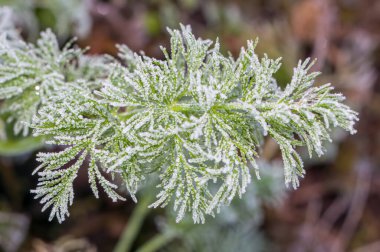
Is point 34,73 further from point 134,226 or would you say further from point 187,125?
point 134,226

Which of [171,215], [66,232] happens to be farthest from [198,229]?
[66,232]

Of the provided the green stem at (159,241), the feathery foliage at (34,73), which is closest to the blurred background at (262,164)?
the green stem at (159,241)

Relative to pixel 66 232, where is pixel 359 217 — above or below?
above

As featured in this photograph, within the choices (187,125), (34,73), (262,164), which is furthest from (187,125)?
(262,164)

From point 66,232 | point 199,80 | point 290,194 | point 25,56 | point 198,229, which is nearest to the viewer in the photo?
point 199,80

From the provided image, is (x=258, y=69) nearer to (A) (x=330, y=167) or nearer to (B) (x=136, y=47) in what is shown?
(B) (x=136, y=47)

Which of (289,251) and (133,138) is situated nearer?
(133,138)

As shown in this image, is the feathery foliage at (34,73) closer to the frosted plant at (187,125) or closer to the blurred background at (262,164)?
the frosted plant at (187,125)
